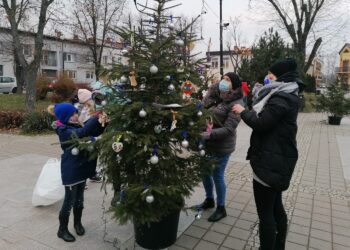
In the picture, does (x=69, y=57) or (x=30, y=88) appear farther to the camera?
(x=69, y=57)

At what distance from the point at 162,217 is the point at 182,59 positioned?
1630 millimetres

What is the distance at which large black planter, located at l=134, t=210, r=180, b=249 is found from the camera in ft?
10.4

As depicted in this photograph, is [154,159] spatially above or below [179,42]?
below

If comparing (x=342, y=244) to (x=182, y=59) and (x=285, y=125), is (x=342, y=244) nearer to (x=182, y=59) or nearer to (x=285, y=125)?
(x=285, y=125)

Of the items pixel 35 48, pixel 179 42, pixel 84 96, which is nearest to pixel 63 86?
pixel 35 48

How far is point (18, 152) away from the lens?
7574 mm

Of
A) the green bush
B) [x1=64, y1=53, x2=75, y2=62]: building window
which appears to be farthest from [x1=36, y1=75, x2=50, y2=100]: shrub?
[x1=64, y1=53, x2=75, y2=62]: building window

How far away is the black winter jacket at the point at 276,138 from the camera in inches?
103

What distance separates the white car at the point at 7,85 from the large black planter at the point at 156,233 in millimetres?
33915

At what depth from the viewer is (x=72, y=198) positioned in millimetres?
3369

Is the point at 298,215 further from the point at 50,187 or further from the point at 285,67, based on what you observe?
the point at 50,187

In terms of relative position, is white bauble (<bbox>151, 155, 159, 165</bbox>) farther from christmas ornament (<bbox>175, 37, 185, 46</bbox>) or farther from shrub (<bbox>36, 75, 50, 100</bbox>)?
shrub (<bbox>36, 75, 50, 100</bbox>)

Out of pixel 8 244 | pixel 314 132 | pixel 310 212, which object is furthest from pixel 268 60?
pixel 8 244

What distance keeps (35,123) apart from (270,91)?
30.8 ft
